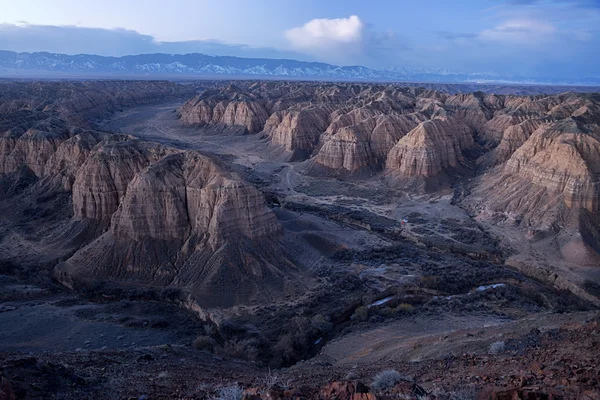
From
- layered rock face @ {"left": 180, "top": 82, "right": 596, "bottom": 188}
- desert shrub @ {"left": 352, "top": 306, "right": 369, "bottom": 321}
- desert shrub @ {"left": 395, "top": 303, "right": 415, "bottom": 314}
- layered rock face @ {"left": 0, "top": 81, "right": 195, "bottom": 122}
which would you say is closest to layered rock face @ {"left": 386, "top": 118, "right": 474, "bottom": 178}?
layered rock face @ {"left": 180, "top": 82, "right": 596, "bottom": 188}

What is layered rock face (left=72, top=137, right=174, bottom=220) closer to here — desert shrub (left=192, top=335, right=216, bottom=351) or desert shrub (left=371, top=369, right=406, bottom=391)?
desert shrub (left=192, top=335, right=216, bottom=351)

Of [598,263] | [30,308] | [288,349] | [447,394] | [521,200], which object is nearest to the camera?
[447,394]

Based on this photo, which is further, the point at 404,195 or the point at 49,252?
the point at 404,195

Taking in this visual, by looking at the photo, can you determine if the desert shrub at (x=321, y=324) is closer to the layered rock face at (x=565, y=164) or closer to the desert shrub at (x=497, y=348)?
the desert shrub at (x=497, y=348)

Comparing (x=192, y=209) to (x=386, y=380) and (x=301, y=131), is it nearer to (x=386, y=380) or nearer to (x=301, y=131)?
(x=386, y=380)

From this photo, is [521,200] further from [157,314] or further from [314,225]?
[157,314]

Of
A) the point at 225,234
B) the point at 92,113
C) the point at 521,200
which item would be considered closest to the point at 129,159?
the point at 225,234
